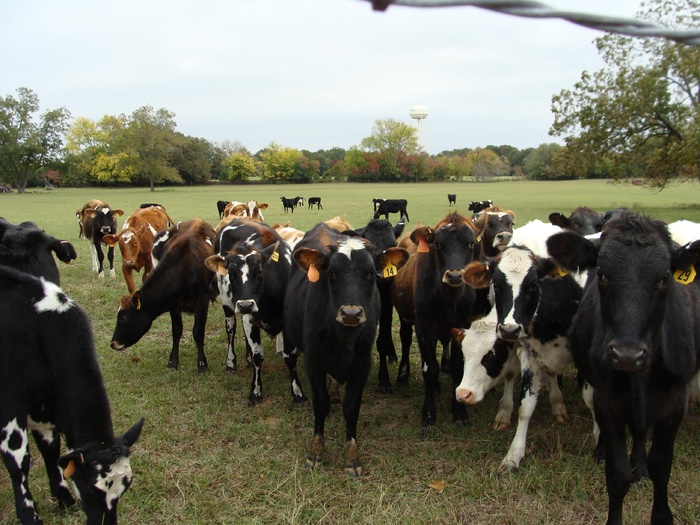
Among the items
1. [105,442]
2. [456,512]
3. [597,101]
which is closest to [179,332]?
[105,442]

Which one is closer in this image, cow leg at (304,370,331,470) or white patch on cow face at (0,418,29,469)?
white patch on cow face at (0,418,29,469)

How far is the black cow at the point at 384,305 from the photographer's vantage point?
642 centimetres

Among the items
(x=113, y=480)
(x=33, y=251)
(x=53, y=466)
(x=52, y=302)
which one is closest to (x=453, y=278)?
(x=113, y=480)

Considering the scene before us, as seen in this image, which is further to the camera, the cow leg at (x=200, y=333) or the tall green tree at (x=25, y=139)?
the tall green tree at (x=25, y=139)

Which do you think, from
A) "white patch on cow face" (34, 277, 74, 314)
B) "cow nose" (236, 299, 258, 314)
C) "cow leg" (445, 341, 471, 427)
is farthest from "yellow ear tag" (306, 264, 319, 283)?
"white patch on cow face" (34, 277, 74, 314)

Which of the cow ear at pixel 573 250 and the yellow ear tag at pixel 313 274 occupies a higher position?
the cow ear at pixel 573 250

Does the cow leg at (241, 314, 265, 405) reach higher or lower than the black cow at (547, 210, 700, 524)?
lower

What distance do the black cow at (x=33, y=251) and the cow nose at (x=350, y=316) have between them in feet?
10.6

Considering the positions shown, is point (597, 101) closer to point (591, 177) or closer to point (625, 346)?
point (625, 346)

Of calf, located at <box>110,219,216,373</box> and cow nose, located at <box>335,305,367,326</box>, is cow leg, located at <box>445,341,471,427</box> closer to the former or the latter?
cow nose, located at <box>335,305,367,326</box>

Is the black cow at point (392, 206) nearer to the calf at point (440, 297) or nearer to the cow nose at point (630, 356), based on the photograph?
the calf at point (440, 297)

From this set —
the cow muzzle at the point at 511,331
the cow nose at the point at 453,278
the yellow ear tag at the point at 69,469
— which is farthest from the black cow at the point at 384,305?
the yellow ear tag at the point at 69,469

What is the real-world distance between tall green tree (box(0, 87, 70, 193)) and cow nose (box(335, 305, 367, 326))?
72.4 m

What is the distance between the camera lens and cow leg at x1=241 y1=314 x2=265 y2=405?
6.03m
